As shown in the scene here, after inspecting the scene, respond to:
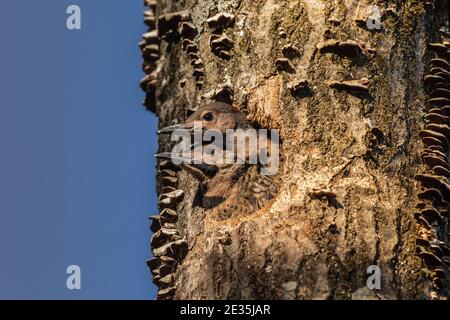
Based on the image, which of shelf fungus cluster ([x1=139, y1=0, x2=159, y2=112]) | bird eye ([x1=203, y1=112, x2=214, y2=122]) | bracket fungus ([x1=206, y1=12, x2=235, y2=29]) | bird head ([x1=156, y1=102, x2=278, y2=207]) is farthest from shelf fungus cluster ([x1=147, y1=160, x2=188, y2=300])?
shelf fungus cluster ([x1=139, y1=0, x2=159, y2=112])

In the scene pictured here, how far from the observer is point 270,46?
19.1 feet

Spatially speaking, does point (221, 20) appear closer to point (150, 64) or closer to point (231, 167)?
point (231, 167)

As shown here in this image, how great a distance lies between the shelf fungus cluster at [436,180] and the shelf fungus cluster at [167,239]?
4.50 feet

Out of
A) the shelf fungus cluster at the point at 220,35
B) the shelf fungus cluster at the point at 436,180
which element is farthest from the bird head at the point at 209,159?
the shelf fungus cluster at the point at 436,180

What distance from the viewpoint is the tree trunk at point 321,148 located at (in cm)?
486

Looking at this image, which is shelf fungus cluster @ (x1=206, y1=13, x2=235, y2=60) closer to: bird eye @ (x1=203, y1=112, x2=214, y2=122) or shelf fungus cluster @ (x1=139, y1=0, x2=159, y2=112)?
bird eye @ (x1=203, y1=112, x2=214, y2=122)

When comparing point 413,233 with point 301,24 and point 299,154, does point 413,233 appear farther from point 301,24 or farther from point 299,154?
point 301,24

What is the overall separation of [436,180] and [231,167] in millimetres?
1309

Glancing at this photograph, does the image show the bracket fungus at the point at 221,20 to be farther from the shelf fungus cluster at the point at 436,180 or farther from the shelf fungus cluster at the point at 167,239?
the shelf fungus cluster at the point at 436,180

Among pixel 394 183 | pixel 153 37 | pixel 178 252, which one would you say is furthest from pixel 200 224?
pixel 153 37

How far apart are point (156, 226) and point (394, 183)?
158 cm
